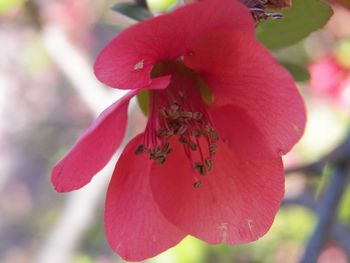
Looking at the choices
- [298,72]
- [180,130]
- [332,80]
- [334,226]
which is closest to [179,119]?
[180,130]

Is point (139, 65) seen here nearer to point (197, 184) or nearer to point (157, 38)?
point (157, 38)

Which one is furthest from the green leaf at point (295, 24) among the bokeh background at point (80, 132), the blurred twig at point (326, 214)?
the blurred twig at point (326, 214)

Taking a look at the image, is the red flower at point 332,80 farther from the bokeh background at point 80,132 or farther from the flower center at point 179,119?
the flower center at point 179,119

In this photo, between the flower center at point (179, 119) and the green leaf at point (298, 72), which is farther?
the green leaf at point (298, 72)

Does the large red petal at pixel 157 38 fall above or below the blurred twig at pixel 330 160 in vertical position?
Result: above

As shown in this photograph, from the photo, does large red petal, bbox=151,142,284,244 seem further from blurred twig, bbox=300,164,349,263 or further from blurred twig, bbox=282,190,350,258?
blurred twig, bbox=282,190,350,258
